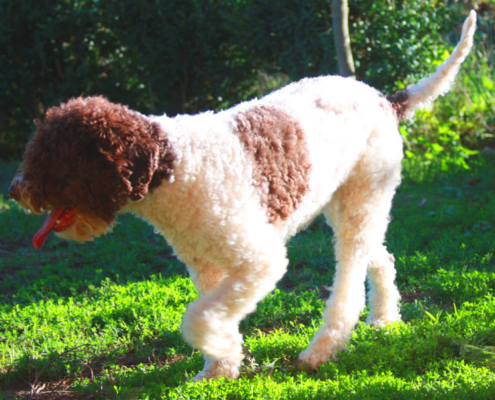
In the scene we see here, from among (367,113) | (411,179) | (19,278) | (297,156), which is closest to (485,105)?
(411,179)

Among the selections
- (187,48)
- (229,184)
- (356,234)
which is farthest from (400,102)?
(187,48)

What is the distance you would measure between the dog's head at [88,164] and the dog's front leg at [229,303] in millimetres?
592

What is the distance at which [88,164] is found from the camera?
2.52 m

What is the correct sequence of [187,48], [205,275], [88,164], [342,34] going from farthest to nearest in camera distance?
[187,48]
[342,34]
[205,275]
[88,164]

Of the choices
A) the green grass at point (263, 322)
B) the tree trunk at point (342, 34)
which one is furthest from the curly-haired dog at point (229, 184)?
the tree trunk at point (342, 34)

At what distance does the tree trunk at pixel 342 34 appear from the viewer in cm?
545

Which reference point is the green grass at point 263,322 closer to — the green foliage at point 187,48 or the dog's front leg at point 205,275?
the dog's front leg at point 205,275

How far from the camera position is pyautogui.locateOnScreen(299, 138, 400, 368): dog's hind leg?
10.9 feet

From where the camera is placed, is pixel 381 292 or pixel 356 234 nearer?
pixel 356 234

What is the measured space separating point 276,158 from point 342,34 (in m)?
3.12

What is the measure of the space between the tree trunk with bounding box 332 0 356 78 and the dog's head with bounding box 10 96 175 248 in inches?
131

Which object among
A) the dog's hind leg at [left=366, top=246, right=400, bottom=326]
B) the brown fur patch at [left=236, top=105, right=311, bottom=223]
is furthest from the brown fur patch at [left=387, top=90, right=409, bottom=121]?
the brown fur patch at [left=236, top=105, right=311, bottom=223]

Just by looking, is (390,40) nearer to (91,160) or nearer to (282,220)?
(282,220)

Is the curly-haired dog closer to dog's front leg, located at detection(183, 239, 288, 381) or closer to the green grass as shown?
dog's front leg, located at detection(183, 239, 288, 381)
